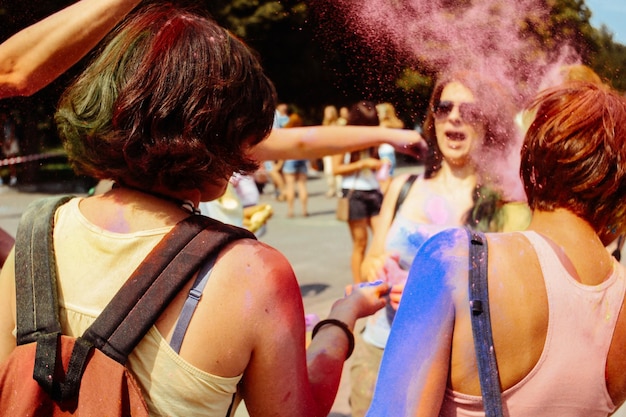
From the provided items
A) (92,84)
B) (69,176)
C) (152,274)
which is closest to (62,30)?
(92,84)

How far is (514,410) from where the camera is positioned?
1390 millimetres

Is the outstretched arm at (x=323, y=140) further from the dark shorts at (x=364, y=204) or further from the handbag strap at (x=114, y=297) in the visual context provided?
the dark shorts at (x=364, y=204)

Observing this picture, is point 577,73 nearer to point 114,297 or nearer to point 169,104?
point 169,104

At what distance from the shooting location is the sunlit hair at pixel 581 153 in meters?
1.42

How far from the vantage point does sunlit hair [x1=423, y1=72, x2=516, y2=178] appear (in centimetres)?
222

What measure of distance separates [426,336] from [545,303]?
0.24 metres

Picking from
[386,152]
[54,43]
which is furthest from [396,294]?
[386,152]

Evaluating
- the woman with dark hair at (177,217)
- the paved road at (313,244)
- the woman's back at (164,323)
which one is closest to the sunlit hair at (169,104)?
the woman with dark hair at (177,217)

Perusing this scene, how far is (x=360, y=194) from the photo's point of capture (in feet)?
19.4

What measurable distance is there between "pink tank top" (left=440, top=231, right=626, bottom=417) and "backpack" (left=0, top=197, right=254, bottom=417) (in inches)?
24.4

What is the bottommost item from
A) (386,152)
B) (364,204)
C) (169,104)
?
(364,204)

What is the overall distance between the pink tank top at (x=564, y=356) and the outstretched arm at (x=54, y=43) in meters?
0.96

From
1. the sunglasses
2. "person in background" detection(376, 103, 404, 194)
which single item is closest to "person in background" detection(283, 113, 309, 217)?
"person in background" detection(376, 103, 404, 194)

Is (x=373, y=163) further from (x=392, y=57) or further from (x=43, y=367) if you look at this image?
(x=43, y=367)
